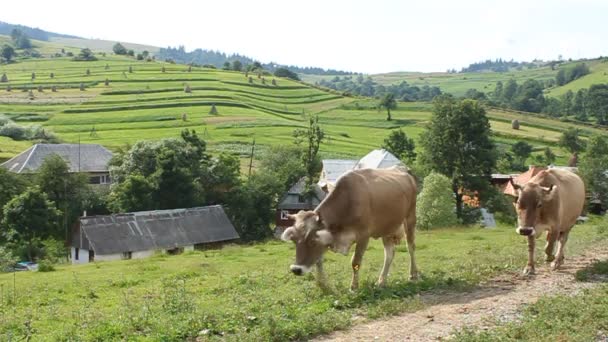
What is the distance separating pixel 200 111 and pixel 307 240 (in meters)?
96.9

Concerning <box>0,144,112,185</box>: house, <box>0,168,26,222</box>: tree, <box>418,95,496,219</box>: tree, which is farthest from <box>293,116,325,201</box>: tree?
<box>0,168,26,222</box>: tree

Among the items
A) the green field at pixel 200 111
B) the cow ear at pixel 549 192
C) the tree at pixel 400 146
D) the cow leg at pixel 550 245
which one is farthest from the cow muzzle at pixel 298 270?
the green field at pixel 200 111

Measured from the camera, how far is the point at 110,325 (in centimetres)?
941

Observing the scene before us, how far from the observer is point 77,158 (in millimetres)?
63062

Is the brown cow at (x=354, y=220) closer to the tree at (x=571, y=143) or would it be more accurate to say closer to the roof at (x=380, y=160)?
the roof at (x=380, y=160)

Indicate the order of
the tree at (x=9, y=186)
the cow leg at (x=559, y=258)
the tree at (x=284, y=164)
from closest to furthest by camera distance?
→ the cow leg at (x=559, y=258), the tree at (x=9, y=186), the tree at (x=284, y=164)

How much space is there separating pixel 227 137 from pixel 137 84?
41.5 meters

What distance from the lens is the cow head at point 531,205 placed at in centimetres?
1315

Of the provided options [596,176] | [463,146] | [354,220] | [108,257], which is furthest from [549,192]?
[596,176]

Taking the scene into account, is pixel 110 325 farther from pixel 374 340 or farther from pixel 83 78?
pixel 83 78

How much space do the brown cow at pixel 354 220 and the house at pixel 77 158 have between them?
52128mm

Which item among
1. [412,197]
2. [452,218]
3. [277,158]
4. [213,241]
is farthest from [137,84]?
[412,197]

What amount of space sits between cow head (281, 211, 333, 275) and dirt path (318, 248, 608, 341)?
205 centimetres

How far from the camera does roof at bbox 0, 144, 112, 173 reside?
5903cm
